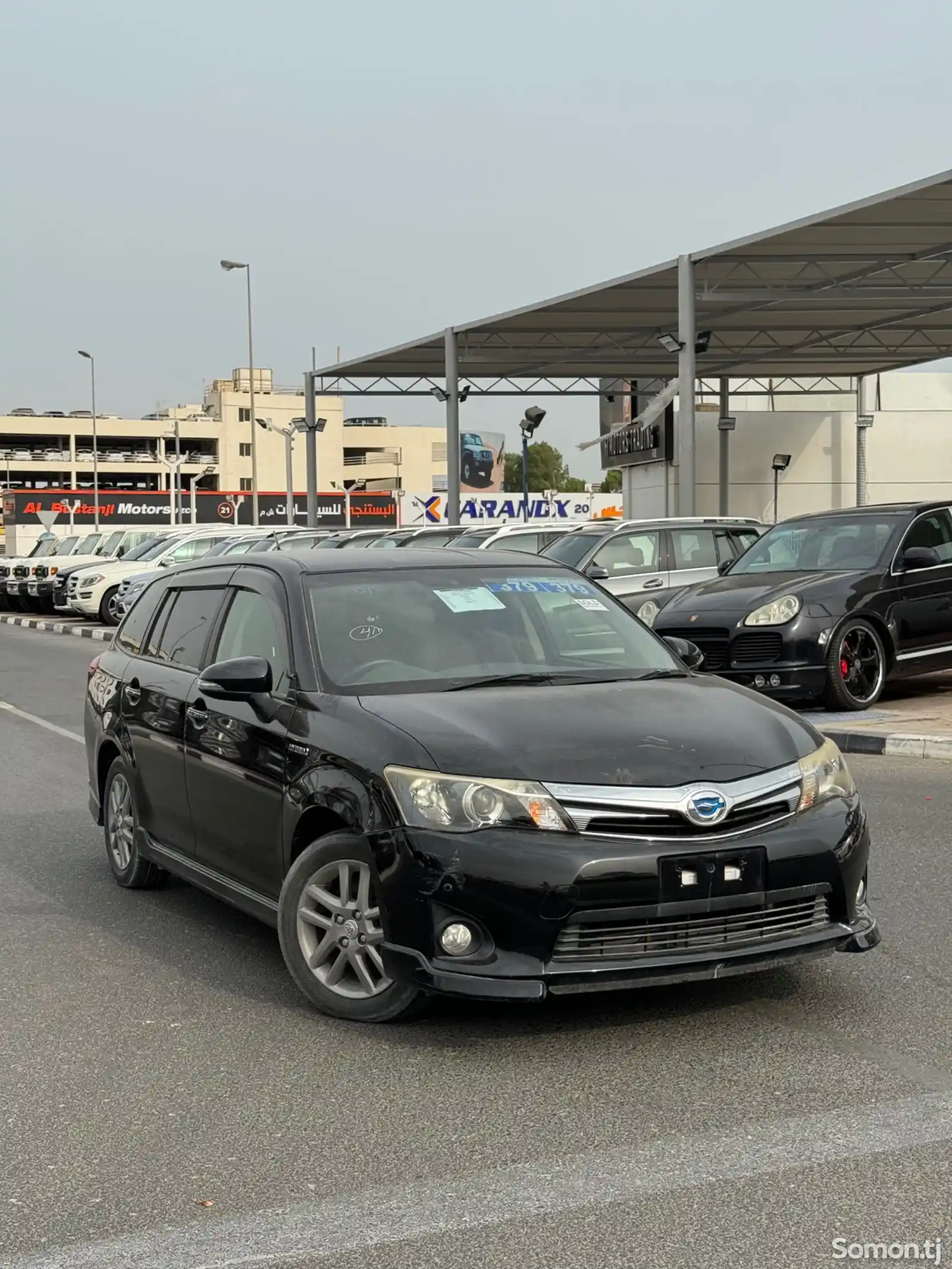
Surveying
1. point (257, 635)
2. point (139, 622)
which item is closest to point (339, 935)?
point (257, 635)

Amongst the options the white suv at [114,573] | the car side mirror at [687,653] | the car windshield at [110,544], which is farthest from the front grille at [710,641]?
the car windshield at [110,544]

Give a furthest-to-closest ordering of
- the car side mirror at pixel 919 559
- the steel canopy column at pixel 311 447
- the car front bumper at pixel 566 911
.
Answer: the steel canopy column at pixel 311 447 < the car side mirror at pixel 919 559 < the car front bumper at pixel 566 911

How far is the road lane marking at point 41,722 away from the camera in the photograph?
12.6m

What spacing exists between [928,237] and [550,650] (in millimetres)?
18851

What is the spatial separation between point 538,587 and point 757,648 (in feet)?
21.2

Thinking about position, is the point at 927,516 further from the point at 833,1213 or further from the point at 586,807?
the point at 833,1213

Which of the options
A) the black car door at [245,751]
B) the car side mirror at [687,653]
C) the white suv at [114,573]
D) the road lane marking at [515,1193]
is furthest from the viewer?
the white suv at [114,573]

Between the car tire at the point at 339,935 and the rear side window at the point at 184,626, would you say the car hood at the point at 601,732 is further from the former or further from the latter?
the rear side window at the point at 184,626

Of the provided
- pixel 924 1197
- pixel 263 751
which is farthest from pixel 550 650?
pixel 924 1197

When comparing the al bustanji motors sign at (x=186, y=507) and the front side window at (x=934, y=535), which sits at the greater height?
the front side window at (x=934, y=535)

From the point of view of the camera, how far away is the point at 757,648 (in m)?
12.3

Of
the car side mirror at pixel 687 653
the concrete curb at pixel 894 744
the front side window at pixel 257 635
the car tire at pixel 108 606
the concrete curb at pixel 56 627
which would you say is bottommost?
the concrete curb at pixel 56 627

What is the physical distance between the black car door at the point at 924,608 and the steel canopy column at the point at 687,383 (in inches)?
399

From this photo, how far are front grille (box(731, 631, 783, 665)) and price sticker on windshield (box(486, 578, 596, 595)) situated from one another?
613 cm
